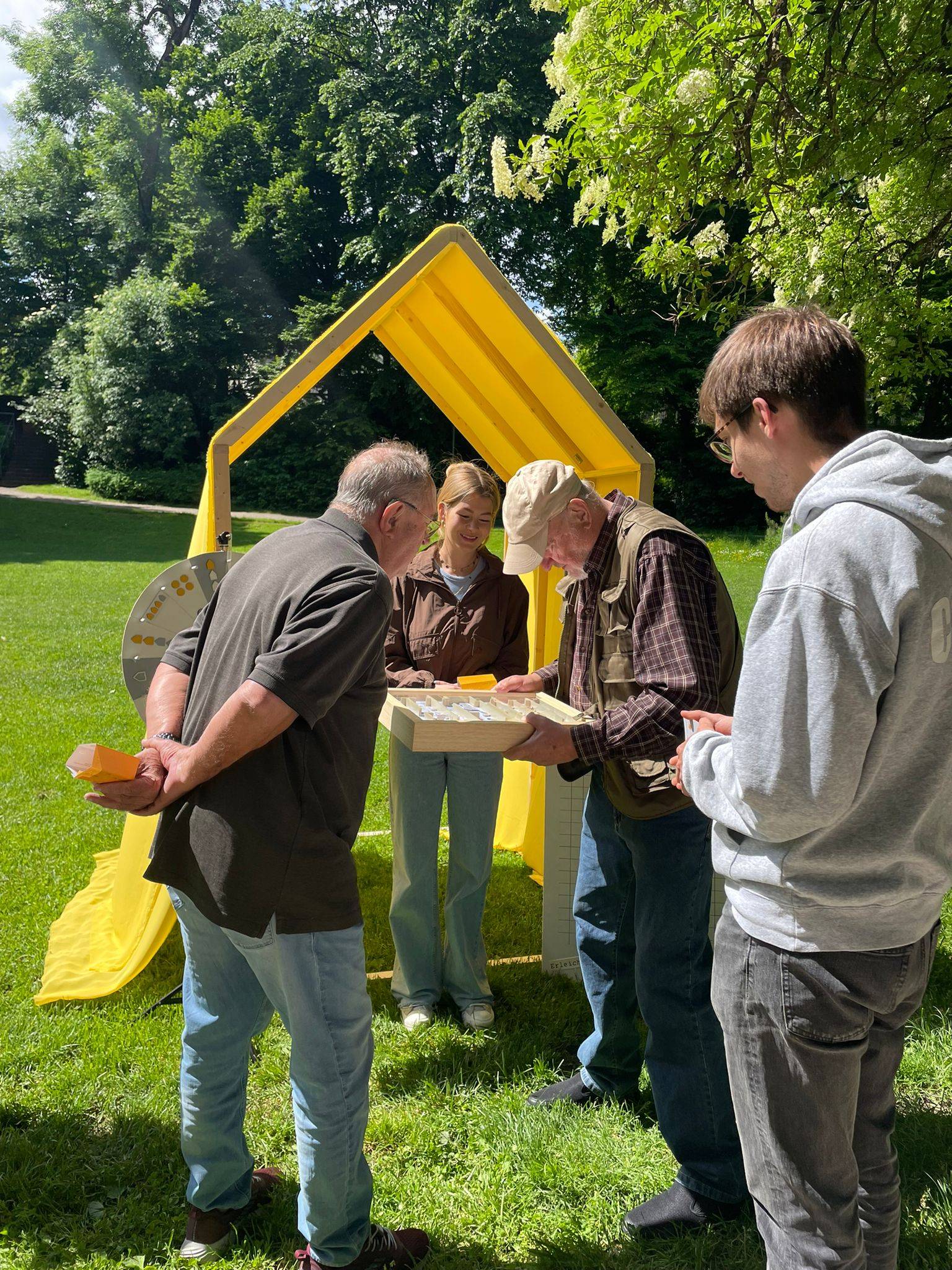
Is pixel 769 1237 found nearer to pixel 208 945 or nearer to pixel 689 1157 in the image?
pixel 689 1157

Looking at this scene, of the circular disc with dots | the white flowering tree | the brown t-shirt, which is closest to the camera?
the brown t-shirt

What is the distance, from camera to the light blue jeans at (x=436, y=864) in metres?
4.05

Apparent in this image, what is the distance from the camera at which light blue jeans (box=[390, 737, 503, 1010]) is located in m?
4.05

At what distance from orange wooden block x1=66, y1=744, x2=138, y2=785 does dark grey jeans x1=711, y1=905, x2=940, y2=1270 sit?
4.40ft

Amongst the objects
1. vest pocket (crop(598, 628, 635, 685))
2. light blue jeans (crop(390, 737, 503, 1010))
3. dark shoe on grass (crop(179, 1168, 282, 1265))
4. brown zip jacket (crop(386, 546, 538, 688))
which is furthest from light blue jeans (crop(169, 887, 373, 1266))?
brown zip jacket (crop(386, 546, 538, 688))

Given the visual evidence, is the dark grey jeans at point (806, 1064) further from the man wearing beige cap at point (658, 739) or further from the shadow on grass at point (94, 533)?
the shadow on grass at point (94, 533)

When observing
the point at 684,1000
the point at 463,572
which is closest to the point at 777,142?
the point at 463,572

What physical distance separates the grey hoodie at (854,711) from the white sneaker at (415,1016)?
2.57 m

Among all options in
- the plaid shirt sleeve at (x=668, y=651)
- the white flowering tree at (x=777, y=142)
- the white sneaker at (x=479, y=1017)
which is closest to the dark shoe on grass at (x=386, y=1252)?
the white sneaker at (x=479, y=1017)

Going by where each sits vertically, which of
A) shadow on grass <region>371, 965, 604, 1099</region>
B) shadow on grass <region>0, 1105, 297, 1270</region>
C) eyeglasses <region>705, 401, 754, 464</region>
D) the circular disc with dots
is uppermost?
eyeglasses <region>705, 401, 754, 464</region>

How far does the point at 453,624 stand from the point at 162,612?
121cm

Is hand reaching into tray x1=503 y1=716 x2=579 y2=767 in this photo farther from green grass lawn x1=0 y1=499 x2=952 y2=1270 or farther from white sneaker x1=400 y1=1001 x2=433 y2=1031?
white sneaker x1=400 y1=1001 x2=433 y2=1031

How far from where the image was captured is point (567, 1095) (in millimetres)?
3426

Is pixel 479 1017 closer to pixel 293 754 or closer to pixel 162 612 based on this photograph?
pixel 162 612
